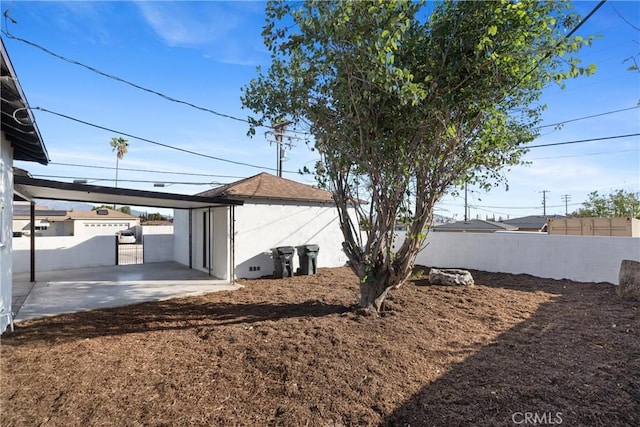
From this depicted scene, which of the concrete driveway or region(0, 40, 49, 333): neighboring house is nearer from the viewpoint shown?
region(0, 40, 49, 333): neighboring house

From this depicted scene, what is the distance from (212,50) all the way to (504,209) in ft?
168

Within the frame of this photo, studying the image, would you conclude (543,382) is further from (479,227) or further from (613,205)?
(479,227)

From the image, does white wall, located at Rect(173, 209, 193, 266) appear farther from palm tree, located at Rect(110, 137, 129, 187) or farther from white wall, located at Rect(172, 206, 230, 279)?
palm tree, located at Rect(110, 137, 129, 187)

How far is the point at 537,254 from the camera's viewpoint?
33.4 ft

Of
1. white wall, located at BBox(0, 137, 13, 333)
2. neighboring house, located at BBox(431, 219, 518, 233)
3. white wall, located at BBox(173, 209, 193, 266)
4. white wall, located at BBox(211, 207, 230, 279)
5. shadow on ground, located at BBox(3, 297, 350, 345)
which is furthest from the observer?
neighboring house, located at BBox(431, 219, 518, 233)

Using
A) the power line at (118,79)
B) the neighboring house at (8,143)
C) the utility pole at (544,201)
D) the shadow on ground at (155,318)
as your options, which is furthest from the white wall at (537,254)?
the utility pole at (544,201)

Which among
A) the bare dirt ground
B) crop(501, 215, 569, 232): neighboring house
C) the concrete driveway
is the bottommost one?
the concrete driveway

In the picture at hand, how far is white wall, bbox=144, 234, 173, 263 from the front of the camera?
14.6 metres

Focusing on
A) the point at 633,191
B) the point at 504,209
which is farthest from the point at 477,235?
the point at 504,209

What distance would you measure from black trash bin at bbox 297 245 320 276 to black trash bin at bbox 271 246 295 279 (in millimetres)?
503

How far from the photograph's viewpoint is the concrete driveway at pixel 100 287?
267 inches

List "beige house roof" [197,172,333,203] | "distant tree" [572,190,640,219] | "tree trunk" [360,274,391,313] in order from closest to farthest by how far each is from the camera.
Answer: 1. "tree trunk" [360,274,391,313]
2. "beige house roof" [197,172,333,203]
3. "distant tree" [572,190,640,219]

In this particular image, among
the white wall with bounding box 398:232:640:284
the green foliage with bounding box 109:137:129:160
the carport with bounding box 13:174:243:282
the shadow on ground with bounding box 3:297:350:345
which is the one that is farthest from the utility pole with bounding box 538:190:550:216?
the green foliage with bounding box 109:137:129:160

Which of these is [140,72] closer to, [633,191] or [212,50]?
[212,50]
